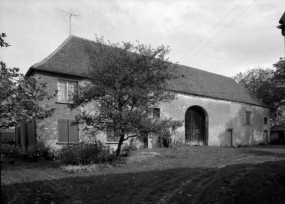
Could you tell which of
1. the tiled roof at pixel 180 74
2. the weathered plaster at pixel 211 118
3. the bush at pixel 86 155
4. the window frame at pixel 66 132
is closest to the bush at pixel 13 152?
the weathered plaster at pixel 211 118

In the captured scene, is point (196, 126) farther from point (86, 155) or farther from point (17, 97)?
point (17, 97)

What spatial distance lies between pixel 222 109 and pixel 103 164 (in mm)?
15883

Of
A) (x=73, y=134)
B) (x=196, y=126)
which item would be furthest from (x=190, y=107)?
(x=73, y=134)

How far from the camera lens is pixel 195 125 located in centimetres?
2278

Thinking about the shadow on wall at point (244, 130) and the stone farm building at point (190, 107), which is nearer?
the stone farm building at point (190, 107)

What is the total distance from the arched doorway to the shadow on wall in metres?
1.96

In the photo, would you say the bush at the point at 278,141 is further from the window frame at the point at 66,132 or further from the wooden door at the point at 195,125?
the window frame at the point at 66,132

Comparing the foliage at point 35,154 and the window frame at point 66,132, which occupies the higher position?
the window frame at point 66,132

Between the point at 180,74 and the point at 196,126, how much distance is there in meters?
4.90

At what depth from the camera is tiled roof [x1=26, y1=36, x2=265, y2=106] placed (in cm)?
1565

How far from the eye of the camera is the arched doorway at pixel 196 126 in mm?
22281

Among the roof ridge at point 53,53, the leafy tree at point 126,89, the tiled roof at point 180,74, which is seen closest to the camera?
the leafy tree at point 126,89

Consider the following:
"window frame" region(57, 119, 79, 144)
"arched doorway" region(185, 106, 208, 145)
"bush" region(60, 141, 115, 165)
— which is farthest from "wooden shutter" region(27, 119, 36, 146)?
"arched doorway" region(185, 106, 208, 145)

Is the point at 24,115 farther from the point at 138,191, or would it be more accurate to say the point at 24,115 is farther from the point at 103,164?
the point at 138,191
